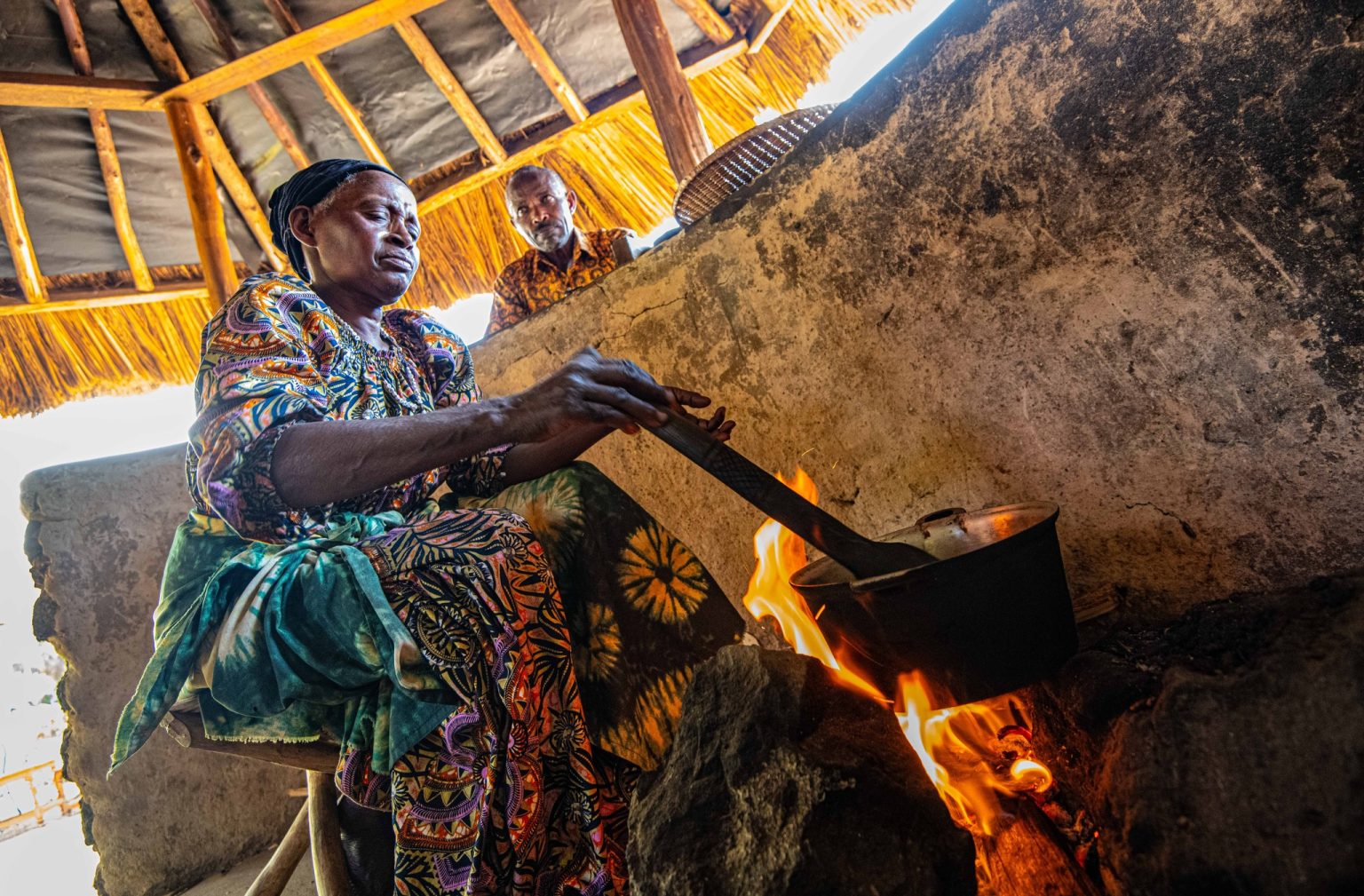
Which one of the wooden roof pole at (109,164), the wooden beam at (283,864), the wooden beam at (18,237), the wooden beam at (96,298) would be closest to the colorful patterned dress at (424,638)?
the wooden beam at (283,864)

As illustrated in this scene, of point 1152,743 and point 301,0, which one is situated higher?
point 301,0

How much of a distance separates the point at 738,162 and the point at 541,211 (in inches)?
81.2

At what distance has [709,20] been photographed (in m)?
4.70

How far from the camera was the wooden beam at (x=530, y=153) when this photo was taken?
4953mm

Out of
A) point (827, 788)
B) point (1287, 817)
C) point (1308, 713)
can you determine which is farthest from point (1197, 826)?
point (827, 788)

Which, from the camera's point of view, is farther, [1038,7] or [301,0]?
[301,0]

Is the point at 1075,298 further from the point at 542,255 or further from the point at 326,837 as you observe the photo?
the point at 542,255

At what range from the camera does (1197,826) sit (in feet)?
2.95

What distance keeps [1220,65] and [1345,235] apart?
16.1 inches

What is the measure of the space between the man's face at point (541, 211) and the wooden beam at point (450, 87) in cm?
123

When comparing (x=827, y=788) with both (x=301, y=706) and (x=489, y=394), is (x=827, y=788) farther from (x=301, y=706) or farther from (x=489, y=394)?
(x=489, y=394)

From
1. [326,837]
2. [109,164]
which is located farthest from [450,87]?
[326,837]

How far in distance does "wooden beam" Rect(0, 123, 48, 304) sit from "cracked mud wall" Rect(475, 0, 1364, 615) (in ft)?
17.6

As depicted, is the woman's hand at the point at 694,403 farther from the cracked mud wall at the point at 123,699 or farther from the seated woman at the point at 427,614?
the cracked mud wall at the point at 123,699
